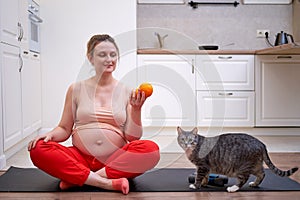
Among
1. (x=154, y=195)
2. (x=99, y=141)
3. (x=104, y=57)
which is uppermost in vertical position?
(x=104, y=57)

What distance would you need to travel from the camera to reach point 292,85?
4238 millimetres

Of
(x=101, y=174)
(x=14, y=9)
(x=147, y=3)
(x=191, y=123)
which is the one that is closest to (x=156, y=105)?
(x=191, y=123)

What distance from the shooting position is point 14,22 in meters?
3.00

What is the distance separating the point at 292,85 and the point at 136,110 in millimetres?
2676

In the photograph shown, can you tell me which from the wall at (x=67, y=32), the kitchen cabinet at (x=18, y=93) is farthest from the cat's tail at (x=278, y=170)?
the wall at (x=67, y=32)

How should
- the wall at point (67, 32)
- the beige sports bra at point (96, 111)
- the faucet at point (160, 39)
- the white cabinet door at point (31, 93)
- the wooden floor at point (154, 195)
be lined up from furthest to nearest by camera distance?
1. the faucet at point (160, 39)
2. the wall at point (67, 32)
3. the white cabinet door at point (31, 93)
4. the beige sports bra at point (96, 111)
5. the wooden floor at point (154, 195)

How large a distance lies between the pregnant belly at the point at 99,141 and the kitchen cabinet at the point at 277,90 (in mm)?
2481

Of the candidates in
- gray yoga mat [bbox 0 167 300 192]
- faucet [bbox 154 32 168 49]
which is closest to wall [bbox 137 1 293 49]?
faucet [bbox 154 32 168 49]

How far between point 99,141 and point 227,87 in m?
2.43

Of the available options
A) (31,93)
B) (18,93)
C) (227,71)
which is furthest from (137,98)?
(227,71)

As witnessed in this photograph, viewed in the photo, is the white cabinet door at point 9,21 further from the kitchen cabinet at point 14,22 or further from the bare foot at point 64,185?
the bare foot at point 64,185

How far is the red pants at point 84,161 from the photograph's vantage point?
77.9 inches

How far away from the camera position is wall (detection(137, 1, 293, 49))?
4.75 m

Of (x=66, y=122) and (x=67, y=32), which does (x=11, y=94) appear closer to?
(x=66, y=122)
